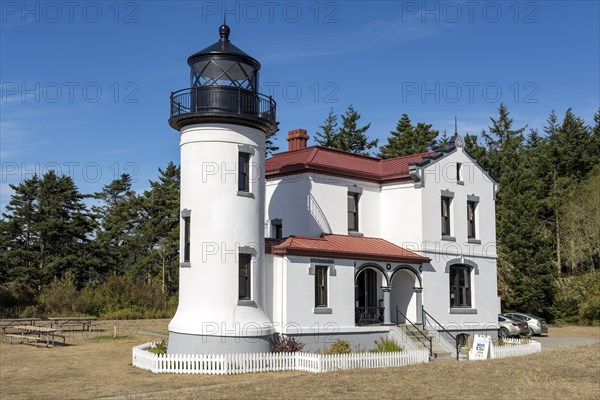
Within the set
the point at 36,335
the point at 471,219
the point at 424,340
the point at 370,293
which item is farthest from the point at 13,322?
the point at 471,219

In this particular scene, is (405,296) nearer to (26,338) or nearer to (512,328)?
(512,328)

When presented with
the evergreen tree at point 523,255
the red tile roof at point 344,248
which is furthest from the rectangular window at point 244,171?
the evergreen tree at point 523,255

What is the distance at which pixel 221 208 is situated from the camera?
21516 millimetres

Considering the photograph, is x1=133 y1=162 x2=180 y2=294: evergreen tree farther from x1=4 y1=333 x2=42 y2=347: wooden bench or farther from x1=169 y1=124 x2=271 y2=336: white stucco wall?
x1=169 y1=124 x2=271 y2=336: white stucco wall

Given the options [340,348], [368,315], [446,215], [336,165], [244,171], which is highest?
[336,165]

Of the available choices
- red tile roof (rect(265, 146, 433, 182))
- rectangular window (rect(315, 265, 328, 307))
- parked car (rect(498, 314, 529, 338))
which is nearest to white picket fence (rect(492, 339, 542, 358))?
parked car (rect(498, 314, 529, 338))

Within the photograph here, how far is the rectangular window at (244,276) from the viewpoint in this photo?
71.2 feet

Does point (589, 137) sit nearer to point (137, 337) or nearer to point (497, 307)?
point (497, 307)

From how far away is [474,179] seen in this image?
30.3 m

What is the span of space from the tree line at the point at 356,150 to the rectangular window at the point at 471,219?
49.2 ft

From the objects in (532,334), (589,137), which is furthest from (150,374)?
(589,137)

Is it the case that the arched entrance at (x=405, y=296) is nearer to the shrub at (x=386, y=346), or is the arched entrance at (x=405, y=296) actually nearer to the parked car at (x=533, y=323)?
the shrub at (x=386, y=346)

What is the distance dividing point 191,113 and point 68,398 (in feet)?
31.8

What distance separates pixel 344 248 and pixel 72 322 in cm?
1719
